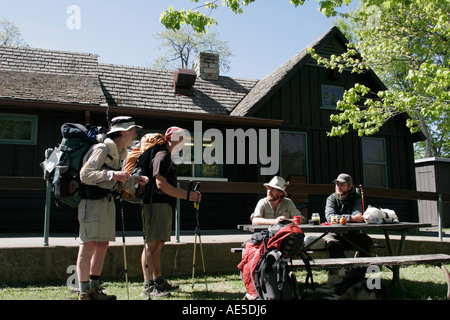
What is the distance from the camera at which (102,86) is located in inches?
412

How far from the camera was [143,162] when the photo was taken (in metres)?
4.21

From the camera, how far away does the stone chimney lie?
13.1m

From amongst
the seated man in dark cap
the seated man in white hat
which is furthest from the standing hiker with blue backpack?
the seated man in dark cap

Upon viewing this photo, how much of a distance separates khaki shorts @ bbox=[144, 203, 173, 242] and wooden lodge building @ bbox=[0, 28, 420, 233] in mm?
4783

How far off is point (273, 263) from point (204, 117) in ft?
21.3

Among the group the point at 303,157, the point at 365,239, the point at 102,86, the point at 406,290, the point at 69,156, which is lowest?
the point at 406,290

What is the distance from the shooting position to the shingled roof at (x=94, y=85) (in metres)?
8.81

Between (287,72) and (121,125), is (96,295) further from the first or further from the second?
(287,72)

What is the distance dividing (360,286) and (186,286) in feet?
6.90

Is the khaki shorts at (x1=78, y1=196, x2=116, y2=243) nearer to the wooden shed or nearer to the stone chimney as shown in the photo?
the stone chimney

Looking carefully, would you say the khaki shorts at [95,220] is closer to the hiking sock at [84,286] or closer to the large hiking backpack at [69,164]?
the large hiking backpack at [69,164]

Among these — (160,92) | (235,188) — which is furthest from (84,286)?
(160,92)
